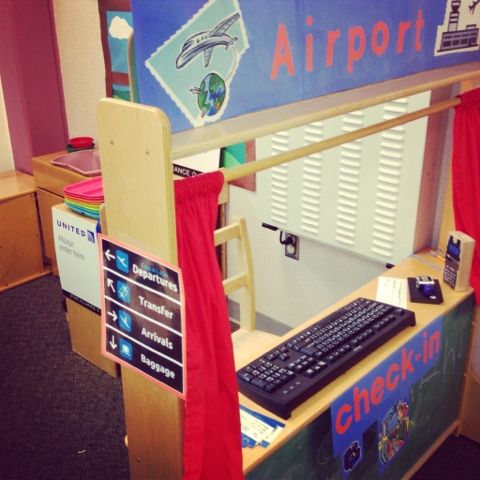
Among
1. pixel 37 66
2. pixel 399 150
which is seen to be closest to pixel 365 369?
pixel 399 150

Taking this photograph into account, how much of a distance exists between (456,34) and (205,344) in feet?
4.09

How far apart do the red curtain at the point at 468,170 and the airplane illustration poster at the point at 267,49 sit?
0.81ft

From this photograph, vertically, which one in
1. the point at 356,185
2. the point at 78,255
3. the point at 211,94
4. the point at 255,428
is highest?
the point at 211,94

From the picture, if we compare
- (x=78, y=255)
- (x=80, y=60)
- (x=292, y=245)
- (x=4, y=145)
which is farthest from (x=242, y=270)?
(x=4, y=145)

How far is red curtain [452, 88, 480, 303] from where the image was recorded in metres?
1.86

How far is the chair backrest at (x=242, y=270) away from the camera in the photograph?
7.50 ft

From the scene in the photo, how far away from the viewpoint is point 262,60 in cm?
125

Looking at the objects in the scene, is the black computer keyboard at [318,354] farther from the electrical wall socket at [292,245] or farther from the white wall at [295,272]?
the electrical wall socket at [292,245]

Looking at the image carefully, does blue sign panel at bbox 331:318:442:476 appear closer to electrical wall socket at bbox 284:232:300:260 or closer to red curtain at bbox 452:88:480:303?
red curtain at bbox 452:88:480:303

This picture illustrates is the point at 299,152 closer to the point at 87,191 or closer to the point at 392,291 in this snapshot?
the point at 392,291

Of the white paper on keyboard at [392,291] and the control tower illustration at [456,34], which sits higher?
the control tower illustration at [456,34]

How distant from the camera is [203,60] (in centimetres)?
114

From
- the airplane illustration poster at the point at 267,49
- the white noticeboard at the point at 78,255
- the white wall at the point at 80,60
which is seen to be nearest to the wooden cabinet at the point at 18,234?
the white wall at the point at 80,60

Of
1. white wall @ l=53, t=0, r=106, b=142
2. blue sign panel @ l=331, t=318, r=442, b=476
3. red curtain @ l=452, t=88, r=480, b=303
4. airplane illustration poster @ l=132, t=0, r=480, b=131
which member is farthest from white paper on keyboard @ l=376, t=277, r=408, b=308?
white wall @ l=53, t=0, r=106, b=142
